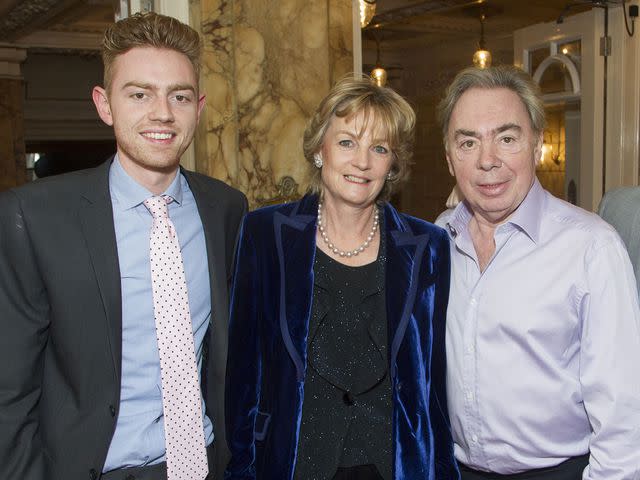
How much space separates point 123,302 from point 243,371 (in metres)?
0.39

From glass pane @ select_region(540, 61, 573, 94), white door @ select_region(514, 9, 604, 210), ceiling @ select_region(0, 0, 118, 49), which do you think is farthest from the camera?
ceiling @ select_region(0, 0, 118, 49)

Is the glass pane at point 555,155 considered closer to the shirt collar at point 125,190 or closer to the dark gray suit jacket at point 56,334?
the shirt collar at point 125,190

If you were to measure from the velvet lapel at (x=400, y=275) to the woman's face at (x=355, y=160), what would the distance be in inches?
5.5

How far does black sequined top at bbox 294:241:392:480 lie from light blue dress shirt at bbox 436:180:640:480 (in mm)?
209

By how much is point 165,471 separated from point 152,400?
19cm

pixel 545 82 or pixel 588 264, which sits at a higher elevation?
pixel 545 82

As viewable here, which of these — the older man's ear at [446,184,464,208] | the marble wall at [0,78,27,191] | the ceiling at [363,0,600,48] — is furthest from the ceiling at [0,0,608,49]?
the older man's ear at [446,184,464,208]

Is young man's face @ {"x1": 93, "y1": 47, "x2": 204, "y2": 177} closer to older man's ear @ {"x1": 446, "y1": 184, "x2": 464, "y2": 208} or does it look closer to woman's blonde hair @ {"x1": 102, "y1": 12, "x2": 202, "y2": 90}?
woman's blonde hair @ {"x1": 102, "y1": 12, "x2": 202, "y2": 90}

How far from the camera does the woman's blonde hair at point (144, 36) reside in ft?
5.81

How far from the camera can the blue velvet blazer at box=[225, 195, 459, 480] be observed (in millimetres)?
1814

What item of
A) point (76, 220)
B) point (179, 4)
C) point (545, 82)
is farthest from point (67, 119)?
point (76, 220)

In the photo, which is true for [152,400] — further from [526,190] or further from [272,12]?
[272,12]

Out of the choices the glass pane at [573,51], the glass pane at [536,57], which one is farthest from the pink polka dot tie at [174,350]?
the glass pane at [536,57]

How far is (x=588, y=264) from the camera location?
1.60 m
